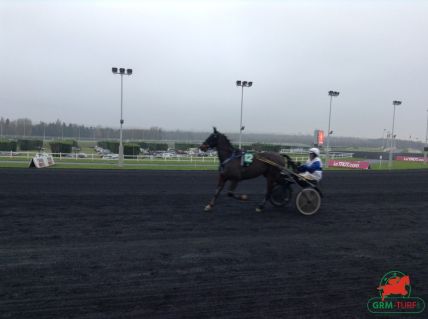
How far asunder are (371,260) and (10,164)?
20748 mm

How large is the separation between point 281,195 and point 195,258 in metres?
3.95

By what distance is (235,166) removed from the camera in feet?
23.4

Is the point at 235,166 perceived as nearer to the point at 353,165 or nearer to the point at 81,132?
the point at 353,165

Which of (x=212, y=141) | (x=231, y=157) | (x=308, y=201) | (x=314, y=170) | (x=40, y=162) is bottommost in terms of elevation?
(x=40, y=162)

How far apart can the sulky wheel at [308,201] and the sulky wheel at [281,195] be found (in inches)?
25.7

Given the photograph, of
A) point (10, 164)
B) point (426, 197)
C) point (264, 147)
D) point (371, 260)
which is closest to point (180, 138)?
point (264, 147)

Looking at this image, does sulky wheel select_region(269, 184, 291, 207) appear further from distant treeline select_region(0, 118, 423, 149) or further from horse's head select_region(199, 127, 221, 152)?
distant treeline select_region(0, 118, 423, 149)

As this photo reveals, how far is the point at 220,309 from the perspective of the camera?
323 centimetres

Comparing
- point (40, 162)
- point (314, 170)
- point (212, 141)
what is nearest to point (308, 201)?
point (314, 170)

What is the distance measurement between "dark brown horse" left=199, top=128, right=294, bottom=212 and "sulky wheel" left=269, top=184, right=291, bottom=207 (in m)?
0.58

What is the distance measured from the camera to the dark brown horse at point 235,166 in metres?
7.11

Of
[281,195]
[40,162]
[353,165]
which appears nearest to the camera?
[281,195]

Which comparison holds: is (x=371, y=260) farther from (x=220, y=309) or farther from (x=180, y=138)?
(x=180, y=138)

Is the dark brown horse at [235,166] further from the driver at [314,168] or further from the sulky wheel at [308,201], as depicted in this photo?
the sulky wheel at [308,201]
